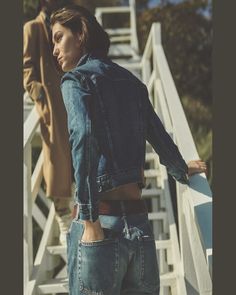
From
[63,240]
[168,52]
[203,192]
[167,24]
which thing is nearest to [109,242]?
[203,192]

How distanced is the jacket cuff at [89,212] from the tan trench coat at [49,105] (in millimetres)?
1137

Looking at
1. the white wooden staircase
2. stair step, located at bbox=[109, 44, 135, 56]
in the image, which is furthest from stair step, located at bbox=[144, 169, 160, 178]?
stair step, located at bbox=[109, 44, 135, 56]

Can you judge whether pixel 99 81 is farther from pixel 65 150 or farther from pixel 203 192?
pixel 65 150

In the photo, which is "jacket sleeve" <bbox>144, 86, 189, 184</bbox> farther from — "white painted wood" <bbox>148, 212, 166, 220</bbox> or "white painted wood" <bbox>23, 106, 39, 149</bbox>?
"white painted wood" <bbox>148, 212, 166, 220</bbox>

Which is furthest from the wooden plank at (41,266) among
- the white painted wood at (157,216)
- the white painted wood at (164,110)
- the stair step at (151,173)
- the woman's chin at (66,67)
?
the woman's chin at (66,67)

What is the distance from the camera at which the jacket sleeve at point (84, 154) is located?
58.8 inches

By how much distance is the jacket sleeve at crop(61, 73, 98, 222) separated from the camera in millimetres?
1493

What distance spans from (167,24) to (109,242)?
8123 mm

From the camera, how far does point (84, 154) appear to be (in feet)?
4.89

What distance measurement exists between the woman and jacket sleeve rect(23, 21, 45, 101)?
1005 millimetres

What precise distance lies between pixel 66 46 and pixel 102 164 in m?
Answer: 0.36

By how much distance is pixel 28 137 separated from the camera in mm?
2512

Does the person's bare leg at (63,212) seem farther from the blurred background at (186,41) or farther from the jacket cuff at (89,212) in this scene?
the blurred background at (186,41)

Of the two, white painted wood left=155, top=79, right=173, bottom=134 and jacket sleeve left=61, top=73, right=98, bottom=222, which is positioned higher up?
jacket sleeve left=61, top=73, right=98, bottom=222
